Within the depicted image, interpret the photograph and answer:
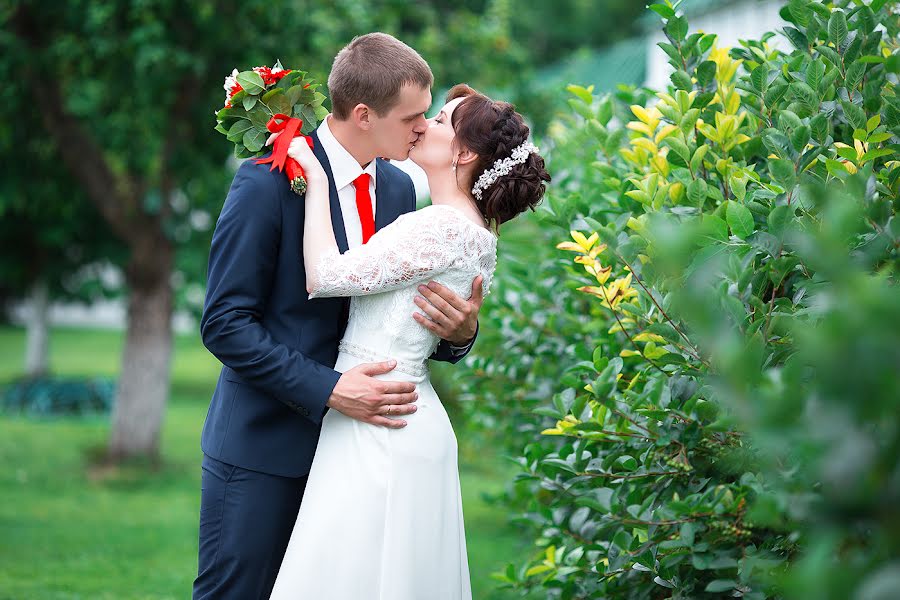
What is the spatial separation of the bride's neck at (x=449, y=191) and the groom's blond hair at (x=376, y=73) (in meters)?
Answer: 0.26

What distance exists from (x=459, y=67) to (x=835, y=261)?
10.6 m

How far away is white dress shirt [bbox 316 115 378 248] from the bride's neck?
0.23 m

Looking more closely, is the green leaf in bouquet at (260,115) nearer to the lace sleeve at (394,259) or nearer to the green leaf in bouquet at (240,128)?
the green leaf in bouquet at (240,128)

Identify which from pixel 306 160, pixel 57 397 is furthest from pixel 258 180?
pixel 57 397

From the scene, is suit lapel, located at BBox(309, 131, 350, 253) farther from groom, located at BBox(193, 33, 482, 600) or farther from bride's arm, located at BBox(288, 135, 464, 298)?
bride's arm, located at BBox(288, 135, 464, 298)

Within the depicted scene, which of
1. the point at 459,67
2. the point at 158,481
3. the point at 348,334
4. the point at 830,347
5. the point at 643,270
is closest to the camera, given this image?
the point at 830,347

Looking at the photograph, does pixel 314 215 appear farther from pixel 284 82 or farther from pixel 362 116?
pixel 284 82

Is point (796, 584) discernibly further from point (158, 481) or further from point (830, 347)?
point (158, 481)

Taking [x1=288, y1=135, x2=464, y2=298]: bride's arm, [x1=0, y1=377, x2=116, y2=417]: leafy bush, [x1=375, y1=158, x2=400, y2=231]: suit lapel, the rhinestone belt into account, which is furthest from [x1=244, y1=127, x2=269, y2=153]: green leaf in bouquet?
[x1=0, y1=377, x2=116, y2=417]: leafy bush

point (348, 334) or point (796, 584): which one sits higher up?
point (348, 334)

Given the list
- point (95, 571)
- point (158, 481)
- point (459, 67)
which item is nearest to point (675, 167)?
point (95, 571)

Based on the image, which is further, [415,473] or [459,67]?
[459,67]

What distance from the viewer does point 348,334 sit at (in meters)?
2.95

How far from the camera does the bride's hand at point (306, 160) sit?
2842 mm
